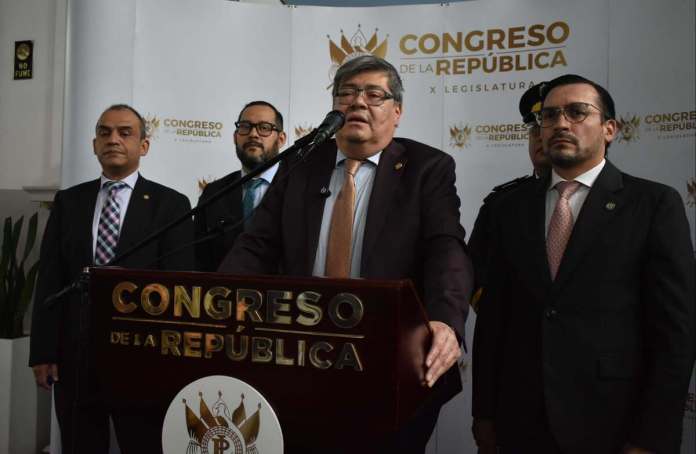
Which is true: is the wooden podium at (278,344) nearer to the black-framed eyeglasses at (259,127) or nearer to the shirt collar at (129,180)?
the shirt collar at (129,180)

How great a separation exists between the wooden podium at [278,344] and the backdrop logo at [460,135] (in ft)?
8.50

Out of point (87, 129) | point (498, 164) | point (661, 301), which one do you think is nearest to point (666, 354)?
point (661, 301)

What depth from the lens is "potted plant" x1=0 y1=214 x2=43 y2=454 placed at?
404 centimetres

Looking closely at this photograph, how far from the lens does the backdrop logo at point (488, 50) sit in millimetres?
3629

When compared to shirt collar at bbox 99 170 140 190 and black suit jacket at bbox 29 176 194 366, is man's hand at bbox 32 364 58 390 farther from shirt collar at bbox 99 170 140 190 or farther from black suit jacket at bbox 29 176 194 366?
shirt collar at bbox 99 170 140 190

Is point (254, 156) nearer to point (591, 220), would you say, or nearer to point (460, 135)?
point (460, 135)

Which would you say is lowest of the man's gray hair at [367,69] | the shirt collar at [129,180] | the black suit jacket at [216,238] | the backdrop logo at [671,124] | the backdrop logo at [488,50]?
the black suit jacket at [216,238]

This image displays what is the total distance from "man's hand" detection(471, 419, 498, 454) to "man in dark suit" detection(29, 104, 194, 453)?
1.57 metres

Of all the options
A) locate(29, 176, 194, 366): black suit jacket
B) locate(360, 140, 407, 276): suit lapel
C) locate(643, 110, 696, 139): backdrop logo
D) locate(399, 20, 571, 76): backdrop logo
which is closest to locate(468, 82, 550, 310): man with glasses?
locate(399, 20, 571, 76): backdrop logo

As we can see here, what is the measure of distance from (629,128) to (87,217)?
2832 mm

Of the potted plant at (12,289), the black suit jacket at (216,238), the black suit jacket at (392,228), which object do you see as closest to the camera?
the black suit jacket at (392,228)

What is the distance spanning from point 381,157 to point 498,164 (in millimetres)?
1987

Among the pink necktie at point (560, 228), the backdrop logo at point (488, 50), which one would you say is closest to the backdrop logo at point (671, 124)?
the backdrop logo at point (488, 50)

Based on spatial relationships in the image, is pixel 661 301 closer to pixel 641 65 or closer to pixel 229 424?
pixel 229 424
